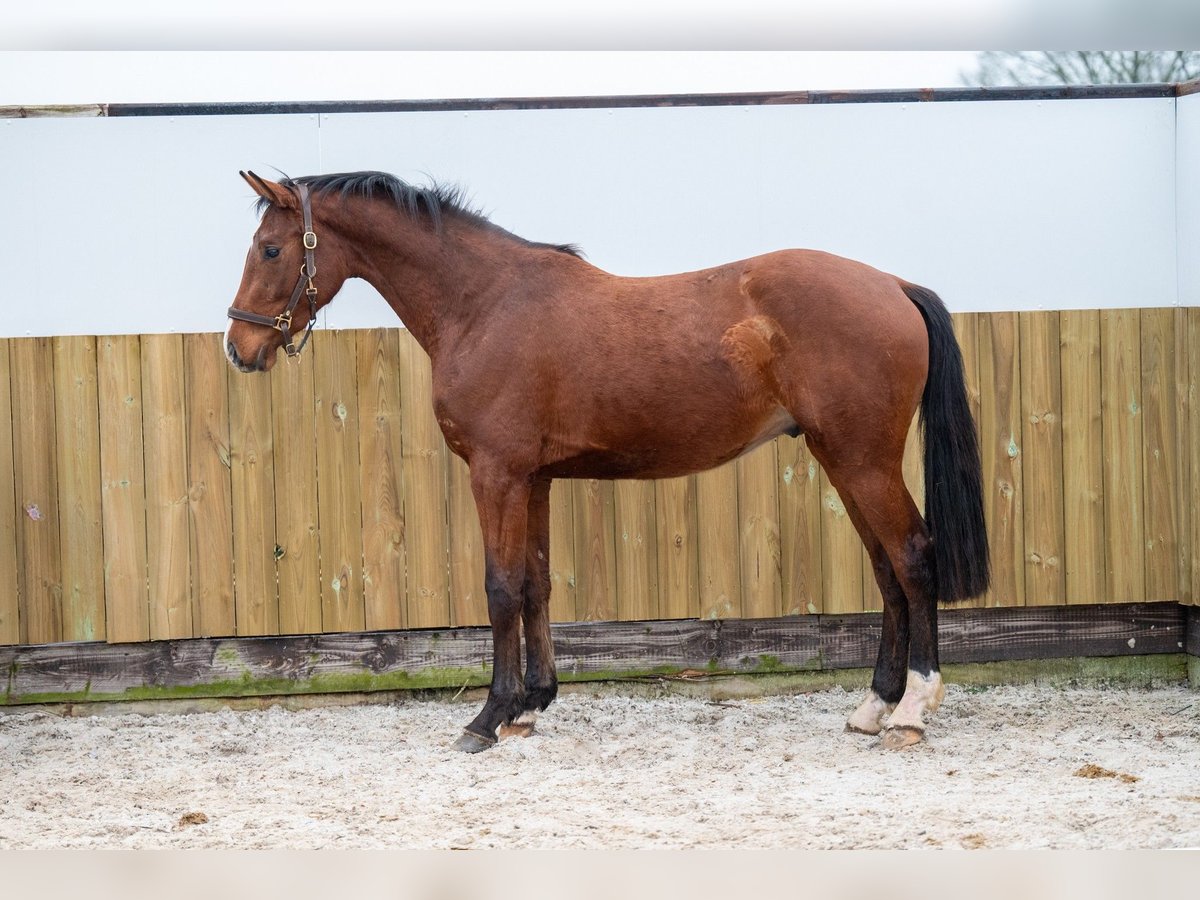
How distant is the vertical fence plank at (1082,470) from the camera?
521 centimetres

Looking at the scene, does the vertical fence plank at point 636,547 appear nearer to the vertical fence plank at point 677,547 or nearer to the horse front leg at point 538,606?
the vertical fence plank at point 677,547

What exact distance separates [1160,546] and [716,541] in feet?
6.97

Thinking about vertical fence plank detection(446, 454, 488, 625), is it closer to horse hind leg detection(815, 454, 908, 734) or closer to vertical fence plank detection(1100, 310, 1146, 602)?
horse hind leg detection(815, 454, 908, 734)

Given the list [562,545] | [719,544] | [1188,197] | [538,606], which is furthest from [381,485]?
[1188,197]

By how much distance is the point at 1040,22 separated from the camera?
1.62ft

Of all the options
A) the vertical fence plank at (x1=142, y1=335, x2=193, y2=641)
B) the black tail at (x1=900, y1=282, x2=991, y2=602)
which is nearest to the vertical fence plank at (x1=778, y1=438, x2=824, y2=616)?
the black tail at (x1=900, y1=282, x2=991, y2=602)

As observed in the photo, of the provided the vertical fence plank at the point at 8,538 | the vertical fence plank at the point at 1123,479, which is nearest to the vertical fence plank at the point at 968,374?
the vertical fence plank at the point at 1123,479

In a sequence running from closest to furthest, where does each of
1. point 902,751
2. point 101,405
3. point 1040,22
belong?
point 1040,22 < point 902,751 < point 101,405

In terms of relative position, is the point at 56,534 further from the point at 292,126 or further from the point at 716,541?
the point at 716,541

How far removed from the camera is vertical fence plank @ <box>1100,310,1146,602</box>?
521 centimetres

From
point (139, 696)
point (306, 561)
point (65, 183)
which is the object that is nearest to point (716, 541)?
point (306, 561)

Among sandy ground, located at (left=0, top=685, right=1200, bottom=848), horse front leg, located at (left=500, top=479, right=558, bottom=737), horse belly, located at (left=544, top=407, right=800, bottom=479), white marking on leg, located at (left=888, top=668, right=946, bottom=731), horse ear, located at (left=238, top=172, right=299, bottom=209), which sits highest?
horse ear, located at (left=238, top=172, right=299, bottom=209)

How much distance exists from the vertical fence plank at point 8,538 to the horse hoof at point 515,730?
237 centimetres

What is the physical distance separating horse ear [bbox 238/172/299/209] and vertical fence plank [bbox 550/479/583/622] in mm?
1724
